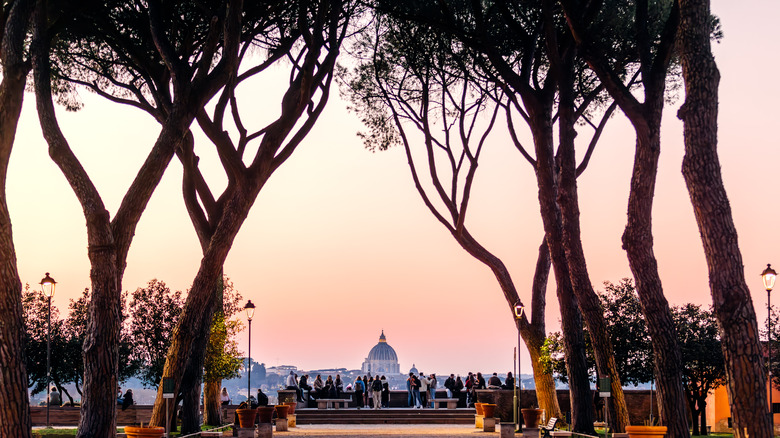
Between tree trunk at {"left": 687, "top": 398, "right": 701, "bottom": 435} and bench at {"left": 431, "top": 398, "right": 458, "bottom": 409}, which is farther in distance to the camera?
bench at {"left": 431, "top": 398, "right": 458, "bottom": 409}

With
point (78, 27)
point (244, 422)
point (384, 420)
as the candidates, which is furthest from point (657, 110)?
point (384, 420)

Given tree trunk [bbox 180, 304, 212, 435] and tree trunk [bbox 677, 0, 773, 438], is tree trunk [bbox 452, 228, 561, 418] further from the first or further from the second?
tree trunk [bbox 677, 0, 773, 438]

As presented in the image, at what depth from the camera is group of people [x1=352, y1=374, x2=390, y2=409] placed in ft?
102

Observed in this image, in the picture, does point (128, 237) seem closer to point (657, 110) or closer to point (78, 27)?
point (78, 27)

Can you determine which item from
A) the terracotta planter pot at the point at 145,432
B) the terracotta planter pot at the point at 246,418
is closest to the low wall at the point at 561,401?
the terracotta planter pot at the point at 246,418

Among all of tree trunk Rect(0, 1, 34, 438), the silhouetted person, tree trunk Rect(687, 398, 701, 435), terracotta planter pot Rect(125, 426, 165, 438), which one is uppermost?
tree trunk Rect(0, 1, 34, 438)

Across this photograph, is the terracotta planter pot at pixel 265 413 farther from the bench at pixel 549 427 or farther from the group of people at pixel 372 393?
the group of people at pixel 372 393

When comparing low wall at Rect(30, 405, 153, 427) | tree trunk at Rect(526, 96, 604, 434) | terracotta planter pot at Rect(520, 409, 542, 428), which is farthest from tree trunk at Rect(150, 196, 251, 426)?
low wall at Rect(30, 405, 153, 427)

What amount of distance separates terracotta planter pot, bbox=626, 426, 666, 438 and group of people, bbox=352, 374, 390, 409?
59.2 ft

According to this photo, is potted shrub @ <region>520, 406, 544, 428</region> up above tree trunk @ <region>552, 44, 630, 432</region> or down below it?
below

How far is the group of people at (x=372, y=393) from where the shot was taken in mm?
31172

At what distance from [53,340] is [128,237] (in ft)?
64.3

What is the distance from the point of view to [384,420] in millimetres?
28422

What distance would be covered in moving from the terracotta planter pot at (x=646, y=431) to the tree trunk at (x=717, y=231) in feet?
12.9
